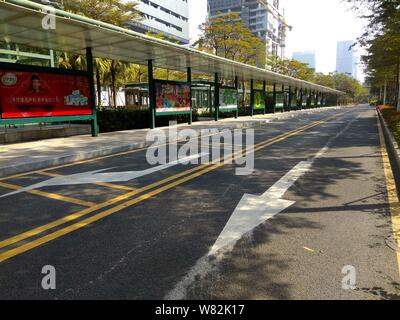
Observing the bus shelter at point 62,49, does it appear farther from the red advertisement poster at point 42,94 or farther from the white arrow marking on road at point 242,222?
the white arrow marking on road at point 242,222

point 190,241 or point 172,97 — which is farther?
point 172,97

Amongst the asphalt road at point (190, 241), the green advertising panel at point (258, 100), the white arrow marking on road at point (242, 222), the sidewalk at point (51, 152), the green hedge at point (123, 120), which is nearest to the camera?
the asphalt road at point (190, 241)

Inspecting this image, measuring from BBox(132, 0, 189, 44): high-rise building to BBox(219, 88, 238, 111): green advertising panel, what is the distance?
4074cm

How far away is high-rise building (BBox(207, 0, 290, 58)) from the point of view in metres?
130

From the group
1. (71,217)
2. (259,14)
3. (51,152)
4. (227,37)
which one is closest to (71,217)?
(71,217)

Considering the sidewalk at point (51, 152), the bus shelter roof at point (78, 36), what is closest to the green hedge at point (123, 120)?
the bus shelter roof at point (78, 36)

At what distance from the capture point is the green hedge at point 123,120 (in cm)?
1602

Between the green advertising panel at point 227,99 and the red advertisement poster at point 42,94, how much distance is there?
14.4 m

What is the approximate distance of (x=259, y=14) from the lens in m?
131

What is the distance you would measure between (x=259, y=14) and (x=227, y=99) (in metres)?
118

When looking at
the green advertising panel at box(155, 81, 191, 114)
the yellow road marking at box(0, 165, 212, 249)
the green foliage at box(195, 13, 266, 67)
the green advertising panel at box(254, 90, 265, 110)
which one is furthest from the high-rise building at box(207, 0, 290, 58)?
the yellow road marking at box(0, 165, 212, 249)

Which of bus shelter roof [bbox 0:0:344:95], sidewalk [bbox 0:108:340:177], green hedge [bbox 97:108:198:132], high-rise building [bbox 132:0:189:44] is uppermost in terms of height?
high-rise building [bbox 132:0:189:44]

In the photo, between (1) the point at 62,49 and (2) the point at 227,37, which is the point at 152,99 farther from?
(2) the point at 227,37

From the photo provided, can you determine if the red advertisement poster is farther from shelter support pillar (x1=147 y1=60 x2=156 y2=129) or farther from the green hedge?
shelter support pillar (x1=147 y1=60 x2=156 y2=129)
